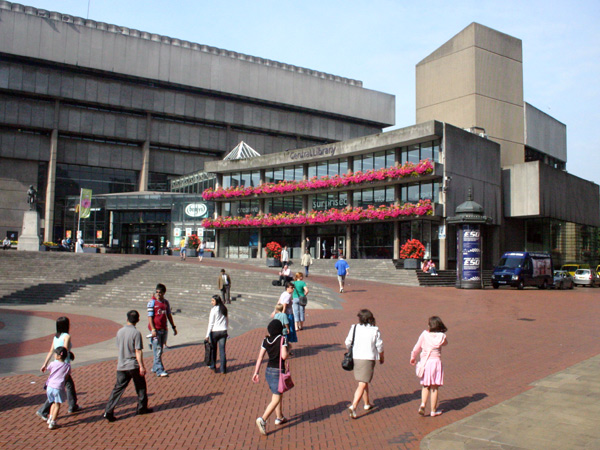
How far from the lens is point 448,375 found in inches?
411

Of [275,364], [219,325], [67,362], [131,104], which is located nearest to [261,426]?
[275,364]

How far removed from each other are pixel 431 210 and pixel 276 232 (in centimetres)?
1643

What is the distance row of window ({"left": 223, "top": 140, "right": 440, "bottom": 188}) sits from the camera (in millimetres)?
37844

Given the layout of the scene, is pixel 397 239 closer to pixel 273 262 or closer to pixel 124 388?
pixel 273 262

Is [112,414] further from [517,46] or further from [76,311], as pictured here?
[517,46]

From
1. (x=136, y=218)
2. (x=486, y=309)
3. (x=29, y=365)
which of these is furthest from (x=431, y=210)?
(x=136, y=218)

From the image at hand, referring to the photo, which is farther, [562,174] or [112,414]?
[562,174]

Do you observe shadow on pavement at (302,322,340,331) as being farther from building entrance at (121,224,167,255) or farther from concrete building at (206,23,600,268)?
building entrance at (121,224,167,255)

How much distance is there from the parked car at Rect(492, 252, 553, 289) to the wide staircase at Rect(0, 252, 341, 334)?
11.3m

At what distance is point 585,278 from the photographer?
37969 millimetres

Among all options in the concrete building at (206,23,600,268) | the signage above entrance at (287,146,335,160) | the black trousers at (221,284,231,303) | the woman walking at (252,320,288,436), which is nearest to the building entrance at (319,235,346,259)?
the concrete building at (206,23,600,268)

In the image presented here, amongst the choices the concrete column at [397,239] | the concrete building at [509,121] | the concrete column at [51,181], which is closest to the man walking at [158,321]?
the concrete column at [397,239]

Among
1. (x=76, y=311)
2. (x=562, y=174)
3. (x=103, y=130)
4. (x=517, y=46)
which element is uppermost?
(x=517, y=46)

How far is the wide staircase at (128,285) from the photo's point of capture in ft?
76.1
